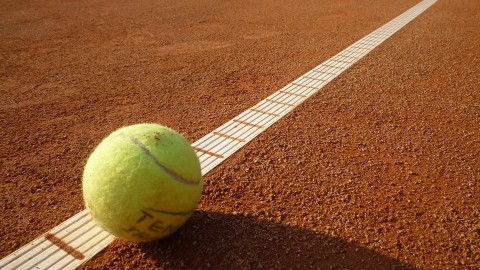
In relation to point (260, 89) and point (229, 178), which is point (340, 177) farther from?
point (260, 89)

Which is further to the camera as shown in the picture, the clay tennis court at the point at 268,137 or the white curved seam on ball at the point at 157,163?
the clay tennis court at the point at 268,137

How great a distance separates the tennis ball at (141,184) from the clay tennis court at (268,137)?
38 centimetres

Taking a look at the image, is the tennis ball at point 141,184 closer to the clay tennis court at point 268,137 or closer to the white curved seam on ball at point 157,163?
the white curved seam on ball at point 157,163

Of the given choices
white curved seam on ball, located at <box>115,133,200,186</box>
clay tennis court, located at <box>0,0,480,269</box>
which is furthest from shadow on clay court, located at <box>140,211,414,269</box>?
white curved seam on ball, located at <box>115,133,200,186</box>

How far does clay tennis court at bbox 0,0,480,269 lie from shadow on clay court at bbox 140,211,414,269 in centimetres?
1

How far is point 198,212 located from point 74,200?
108 cm

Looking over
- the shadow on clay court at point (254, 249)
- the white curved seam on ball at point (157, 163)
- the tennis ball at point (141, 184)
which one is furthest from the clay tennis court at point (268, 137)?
the white curved seam on ball at point (157, 163)

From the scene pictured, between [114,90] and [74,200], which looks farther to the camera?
[114,90]

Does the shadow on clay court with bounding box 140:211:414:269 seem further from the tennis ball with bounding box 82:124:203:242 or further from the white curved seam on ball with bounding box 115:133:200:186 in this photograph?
the white curved seam on ball with bounding box 115:133:200:186

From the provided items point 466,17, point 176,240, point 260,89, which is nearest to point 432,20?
point 466,17

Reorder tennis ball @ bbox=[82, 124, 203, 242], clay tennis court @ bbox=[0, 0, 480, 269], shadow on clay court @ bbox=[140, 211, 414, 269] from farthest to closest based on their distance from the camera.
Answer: clay tennis court @ bbox=[0, 0, 480, 269]
shadow on clay court @ bbox=[140, 211, 414, 269]
tennis ball @ bbox=[82, 124, 203, 242]

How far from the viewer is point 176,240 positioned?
2494mm

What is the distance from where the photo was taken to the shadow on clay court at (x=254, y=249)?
234cm

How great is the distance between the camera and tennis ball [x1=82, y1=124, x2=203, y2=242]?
2.05 m
